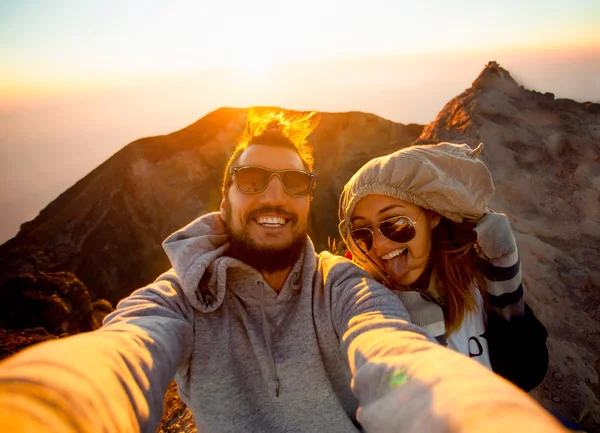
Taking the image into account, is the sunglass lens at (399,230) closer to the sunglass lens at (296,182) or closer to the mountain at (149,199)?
the sunglass lens at (296,182)

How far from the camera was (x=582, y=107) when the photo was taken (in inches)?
315

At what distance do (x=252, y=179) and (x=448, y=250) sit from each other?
5.33 feet

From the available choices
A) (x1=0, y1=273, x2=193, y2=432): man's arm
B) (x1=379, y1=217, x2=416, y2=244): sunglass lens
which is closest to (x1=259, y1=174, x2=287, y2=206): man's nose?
(x1=379, y1=217, x2=416, y2=244): sunglass lens

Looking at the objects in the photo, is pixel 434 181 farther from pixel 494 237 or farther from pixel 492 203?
pixel 492 203

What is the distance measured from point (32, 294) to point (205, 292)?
6.47 m

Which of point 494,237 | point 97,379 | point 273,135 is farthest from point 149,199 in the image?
point 97,379

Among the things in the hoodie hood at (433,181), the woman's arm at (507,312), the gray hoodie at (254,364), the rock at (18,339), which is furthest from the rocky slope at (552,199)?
the rock at (18,339)

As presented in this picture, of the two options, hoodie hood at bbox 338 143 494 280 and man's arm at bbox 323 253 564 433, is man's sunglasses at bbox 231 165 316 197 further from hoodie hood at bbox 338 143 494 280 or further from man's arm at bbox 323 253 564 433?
man's arm at bbox 323 253 564 433

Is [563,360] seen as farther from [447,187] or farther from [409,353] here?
[409,353]

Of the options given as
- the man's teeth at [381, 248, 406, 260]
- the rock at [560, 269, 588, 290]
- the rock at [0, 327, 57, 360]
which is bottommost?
the rock at [0, 327, 57, 360]

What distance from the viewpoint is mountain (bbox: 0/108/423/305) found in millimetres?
14219

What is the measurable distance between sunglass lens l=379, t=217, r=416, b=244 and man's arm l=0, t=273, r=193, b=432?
60.3 inches

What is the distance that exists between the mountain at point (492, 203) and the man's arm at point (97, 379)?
277 cm

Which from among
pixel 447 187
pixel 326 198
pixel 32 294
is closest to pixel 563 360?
pixel 447 187
